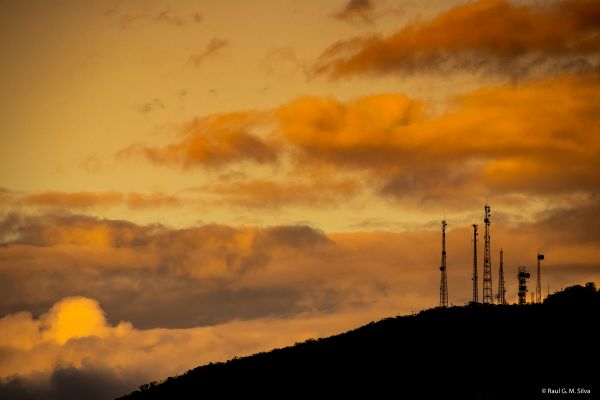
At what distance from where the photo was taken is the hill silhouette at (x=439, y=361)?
317ft

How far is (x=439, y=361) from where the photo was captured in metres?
106

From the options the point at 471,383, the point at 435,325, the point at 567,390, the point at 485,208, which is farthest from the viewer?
the point at 485,208

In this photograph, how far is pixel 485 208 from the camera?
136m

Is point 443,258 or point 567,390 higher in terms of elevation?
point 443,258

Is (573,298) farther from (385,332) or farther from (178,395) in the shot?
(178,395)

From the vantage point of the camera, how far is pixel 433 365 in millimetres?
105125

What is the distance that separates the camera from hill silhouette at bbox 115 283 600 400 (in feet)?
317

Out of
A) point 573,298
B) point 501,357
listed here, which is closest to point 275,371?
point 501,357

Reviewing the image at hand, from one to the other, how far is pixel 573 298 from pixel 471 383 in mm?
30104

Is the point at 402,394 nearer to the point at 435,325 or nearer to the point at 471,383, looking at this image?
the point at 471,383

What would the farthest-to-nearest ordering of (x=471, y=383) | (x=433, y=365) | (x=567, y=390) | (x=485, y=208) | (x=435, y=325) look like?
(x=485, y=208) → (x=435, y=325) → (x=433, y=365) → (x=471, y=383) → (x=567, y=390)

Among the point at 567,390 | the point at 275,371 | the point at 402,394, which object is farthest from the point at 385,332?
the point at 567,390

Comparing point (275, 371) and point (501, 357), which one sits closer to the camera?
point (501, 357)

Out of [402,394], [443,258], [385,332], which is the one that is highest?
[443,258]
